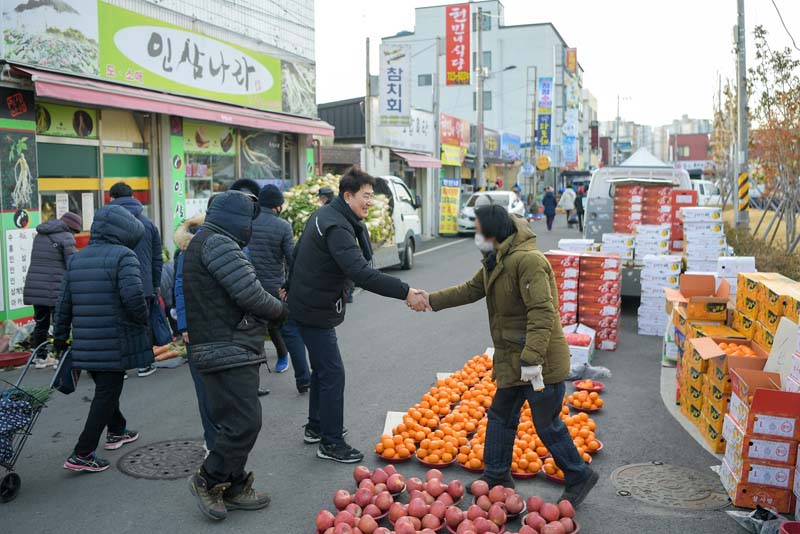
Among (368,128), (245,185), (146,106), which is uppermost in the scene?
(368,128)

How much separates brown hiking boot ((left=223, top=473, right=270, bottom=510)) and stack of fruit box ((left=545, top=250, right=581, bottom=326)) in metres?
5.75

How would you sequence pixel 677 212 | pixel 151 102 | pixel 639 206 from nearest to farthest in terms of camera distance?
pixel 151 102
pixel 677 212
pixel 639 206

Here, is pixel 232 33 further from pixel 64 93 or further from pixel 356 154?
pixel 356 154

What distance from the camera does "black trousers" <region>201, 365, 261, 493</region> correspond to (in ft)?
15.7

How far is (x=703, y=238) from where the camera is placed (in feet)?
38.2

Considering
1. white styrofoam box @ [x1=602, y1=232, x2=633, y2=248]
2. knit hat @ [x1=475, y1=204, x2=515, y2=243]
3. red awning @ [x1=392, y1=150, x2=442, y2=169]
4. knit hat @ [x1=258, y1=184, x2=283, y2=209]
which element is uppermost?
red awning @ [x1=392, y1=150, x2=442, y2=169]

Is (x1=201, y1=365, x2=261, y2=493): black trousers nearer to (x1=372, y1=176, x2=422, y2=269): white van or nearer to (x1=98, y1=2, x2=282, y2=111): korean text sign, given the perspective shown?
(x1=98, y1=2, x2=282, y2=111): korean text sign

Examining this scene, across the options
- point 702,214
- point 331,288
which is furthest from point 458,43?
point 331,288

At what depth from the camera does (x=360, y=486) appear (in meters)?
5.00

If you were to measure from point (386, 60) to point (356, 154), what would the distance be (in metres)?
3.10

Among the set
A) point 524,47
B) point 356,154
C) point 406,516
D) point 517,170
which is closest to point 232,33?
point 356,154

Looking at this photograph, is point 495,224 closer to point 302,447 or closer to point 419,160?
point 302,447

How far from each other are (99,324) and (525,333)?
3.16 metres

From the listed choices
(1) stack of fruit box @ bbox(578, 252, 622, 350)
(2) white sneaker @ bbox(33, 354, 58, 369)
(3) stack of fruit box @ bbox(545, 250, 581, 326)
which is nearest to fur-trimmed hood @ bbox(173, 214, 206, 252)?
(2) white sneaker @ bbox(33, 354, 58, 369)
